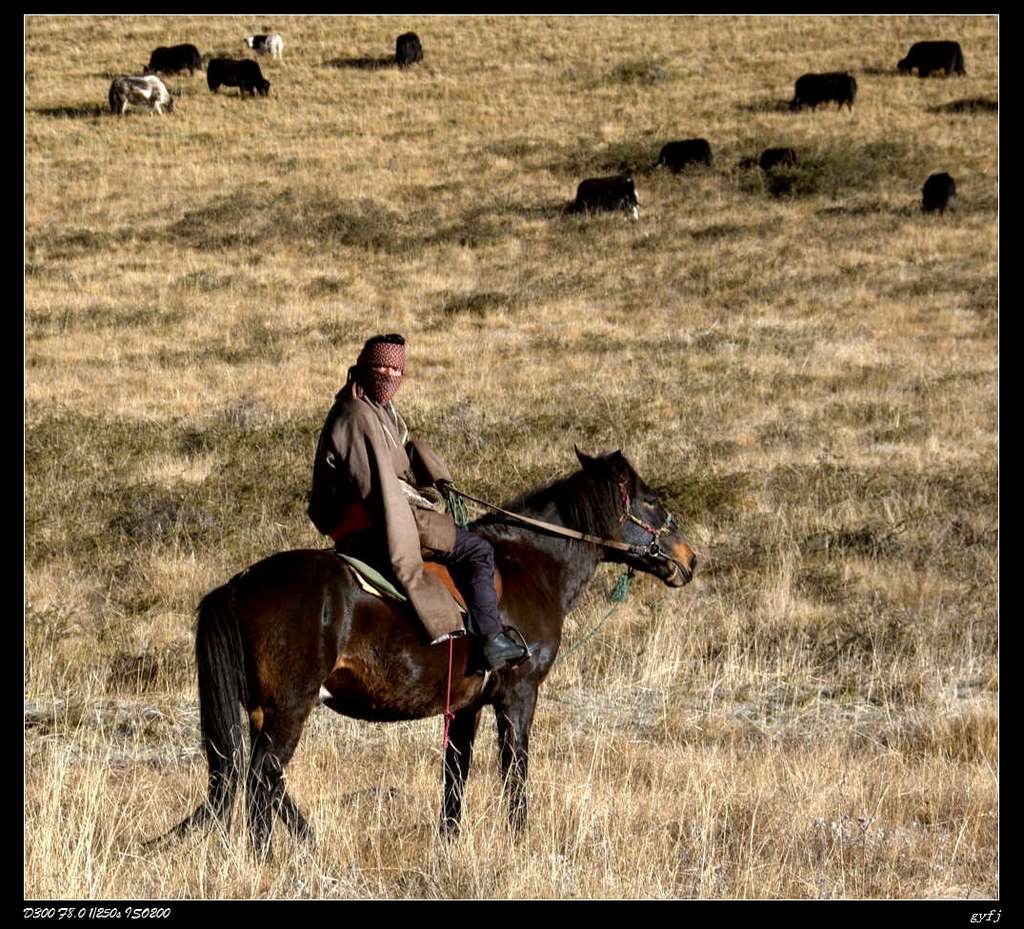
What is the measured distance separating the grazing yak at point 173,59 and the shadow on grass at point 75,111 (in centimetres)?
660

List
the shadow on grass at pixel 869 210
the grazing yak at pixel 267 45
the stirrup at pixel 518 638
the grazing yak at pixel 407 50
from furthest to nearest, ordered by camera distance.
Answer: the grazing yak at pixel 267 45 → the grazing yak at pixel 407 50 → the shadow on grass at pixel 869 210 → the stirrup at pixel 518 638

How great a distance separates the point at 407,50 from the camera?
194 ft

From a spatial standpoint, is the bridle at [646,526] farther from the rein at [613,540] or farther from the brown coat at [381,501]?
the brown coat at [381,501]

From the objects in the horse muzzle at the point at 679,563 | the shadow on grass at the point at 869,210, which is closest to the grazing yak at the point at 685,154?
the shadow on grass at the point at 869,210

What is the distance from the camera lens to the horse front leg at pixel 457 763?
6164 mm

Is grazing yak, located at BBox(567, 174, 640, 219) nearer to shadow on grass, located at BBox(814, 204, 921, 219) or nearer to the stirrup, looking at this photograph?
shadow on grass, located at BBox(814, 204, 921, 219)

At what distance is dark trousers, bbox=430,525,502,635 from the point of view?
619 centimetres

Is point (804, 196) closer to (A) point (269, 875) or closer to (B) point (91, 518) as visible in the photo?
(B) point (91, 518)

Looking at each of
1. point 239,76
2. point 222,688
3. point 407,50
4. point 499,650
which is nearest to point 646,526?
point 499,650

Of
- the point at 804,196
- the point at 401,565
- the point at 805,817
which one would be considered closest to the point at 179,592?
the point at 401,565

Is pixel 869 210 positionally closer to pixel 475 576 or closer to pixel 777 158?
pixel 777 158

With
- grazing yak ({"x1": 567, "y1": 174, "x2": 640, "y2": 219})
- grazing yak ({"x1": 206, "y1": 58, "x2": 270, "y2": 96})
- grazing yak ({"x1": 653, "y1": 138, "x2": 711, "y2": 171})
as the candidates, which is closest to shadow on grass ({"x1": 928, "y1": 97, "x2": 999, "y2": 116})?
grazing yak ({"x1": 653, "y1": 138, "x2": 711, "y2": 171})

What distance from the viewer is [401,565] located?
19.4 feet

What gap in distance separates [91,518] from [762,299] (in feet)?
57.7
